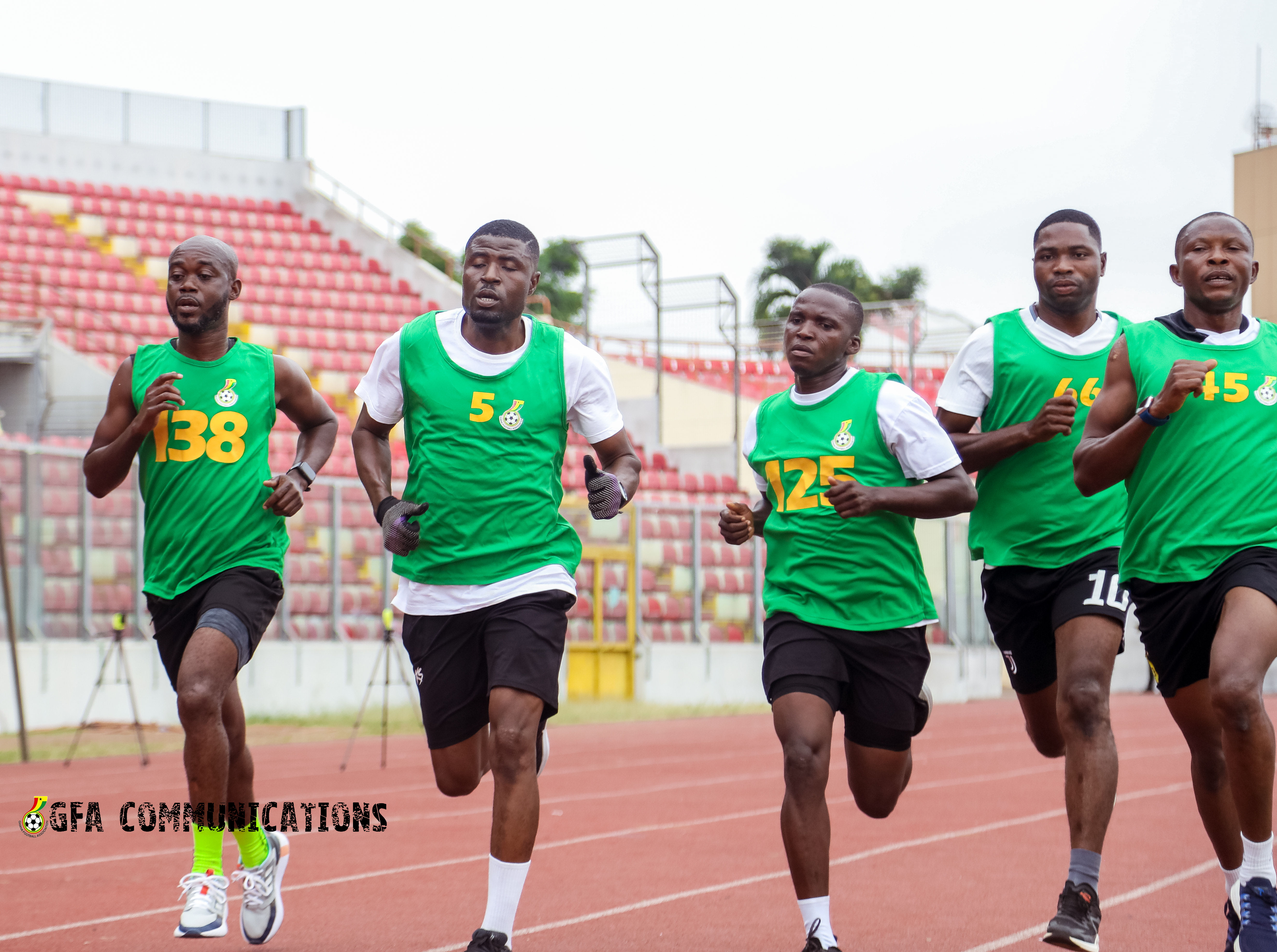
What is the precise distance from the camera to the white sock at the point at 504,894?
4.50m

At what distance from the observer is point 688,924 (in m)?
5.94

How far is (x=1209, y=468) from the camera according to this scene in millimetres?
4703

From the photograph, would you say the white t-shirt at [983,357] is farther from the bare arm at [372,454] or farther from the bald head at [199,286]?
the bald head at [199,286]

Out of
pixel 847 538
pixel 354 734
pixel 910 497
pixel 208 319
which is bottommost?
pixel 354 734

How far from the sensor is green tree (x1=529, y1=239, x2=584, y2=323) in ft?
174

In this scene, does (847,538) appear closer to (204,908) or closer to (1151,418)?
(1151,418)

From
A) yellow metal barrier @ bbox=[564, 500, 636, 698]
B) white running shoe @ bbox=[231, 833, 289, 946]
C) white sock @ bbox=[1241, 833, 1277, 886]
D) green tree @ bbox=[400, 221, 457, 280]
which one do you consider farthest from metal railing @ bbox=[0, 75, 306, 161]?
white sock @ bbox=[1241, 833, 1277, 886]

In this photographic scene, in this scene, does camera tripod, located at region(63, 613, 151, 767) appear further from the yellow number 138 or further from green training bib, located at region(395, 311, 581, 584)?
green training bib, located at region(395, 311, 581, 584)

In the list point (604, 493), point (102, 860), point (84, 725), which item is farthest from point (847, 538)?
point (84, 725)

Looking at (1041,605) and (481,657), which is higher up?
(1041,605)

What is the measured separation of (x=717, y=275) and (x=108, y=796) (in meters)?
17.2

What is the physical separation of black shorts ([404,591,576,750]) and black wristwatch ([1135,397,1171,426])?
1869mm

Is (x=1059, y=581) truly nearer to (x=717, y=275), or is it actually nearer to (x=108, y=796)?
(x=108, y=796)

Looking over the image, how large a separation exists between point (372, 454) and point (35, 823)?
14.7ft
